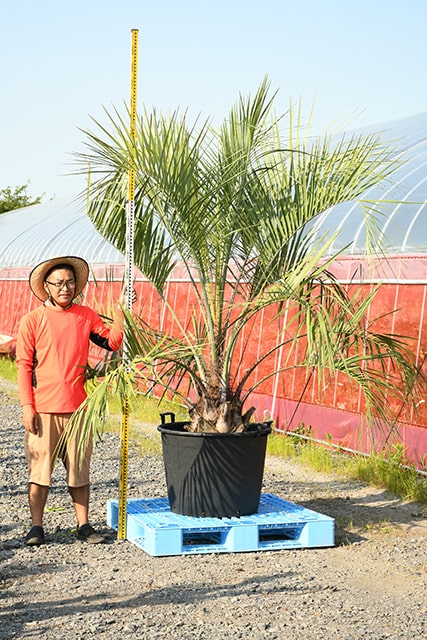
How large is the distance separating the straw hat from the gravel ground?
1.50 metres

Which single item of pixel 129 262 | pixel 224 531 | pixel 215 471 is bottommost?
pixel 224 531

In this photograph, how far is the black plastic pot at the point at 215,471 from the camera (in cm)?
593

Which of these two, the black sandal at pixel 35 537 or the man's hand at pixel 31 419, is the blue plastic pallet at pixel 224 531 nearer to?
the black sandal at pixel 35 537

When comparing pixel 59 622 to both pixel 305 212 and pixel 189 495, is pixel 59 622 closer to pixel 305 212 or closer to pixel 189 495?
pixel 189 495

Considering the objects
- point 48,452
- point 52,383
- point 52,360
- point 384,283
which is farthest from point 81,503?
point 384,283

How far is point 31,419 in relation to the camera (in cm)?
579

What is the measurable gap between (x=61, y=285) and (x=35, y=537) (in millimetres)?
1485

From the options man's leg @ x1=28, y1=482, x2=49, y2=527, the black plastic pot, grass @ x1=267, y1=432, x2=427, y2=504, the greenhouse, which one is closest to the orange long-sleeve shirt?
the greenhouse

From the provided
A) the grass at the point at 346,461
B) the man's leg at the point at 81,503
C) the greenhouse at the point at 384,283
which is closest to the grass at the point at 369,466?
the grass at the point at 346,461

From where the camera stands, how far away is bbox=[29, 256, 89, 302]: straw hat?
600 centimetres

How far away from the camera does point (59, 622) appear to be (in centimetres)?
443

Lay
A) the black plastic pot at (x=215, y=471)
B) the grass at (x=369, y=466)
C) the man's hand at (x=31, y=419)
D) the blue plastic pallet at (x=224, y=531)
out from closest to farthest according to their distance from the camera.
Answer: the blue plastic pallet at (x=224, y=531) < the man's hand at (x=31, y=419) < the black plastic pot at (x=215, y=471) < the grass at (x=369, y=466)

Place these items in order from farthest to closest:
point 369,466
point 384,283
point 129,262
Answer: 1. point 384,283
2. point 369,466
3. point 129,262

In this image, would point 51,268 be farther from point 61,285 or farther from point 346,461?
point 346,461
